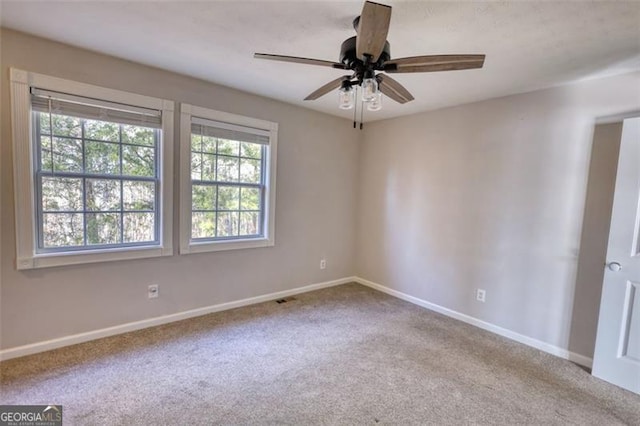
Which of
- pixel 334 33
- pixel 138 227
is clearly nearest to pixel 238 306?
pixel 138 227

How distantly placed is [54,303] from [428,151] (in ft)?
13.2

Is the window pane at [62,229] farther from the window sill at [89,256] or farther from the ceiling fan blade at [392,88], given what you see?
the ceiling fan blade at [392,88]

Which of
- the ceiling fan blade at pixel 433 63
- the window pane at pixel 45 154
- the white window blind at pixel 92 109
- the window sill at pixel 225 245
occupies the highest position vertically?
the ceiling fan blade at pixel 433 63

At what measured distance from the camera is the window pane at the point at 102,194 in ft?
8.71

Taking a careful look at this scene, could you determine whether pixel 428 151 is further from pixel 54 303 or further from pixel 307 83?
pixel 54 303

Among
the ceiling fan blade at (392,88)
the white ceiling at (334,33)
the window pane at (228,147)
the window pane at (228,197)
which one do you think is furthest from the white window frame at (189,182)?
the ceiling fan blade at (392,88)

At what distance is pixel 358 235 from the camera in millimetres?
4754

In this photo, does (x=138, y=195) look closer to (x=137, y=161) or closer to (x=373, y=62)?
(x=137, y=161)

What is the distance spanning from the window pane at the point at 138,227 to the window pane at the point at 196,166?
57cm

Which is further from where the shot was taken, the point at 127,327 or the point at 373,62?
the point at 127,327

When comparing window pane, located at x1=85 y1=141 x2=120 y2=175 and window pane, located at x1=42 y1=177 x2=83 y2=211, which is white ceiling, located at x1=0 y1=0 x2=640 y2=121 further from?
window pane, located at x1=42 y1=177 x2=83 y2=211

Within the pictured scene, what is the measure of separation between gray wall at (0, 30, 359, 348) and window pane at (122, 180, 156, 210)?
291mm

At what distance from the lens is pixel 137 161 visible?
2854mm

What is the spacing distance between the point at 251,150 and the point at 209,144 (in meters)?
0.51
